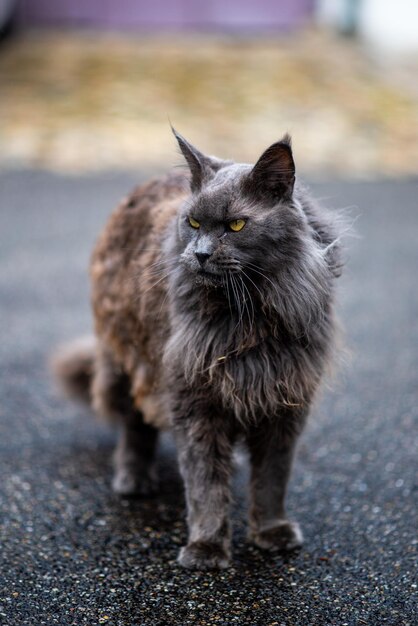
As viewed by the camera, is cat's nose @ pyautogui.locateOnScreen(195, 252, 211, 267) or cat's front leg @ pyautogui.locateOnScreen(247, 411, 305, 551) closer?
cat's nose @ pyautogui.locateOnScreen(195, 252, 211, 267)

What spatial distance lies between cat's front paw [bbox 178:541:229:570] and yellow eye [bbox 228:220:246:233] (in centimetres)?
112

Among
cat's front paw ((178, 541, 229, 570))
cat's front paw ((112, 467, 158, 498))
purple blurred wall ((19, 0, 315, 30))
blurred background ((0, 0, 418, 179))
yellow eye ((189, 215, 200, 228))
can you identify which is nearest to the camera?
yellow eye ((189, 215, 200, 228))

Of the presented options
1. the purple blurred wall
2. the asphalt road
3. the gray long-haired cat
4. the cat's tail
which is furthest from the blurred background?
the gray long-haired cat

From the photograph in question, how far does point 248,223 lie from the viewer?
2643 millimetres

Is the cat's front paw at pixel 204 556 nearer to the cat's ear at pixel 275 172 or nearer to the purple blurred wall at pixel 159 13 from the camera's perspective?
the cat's ear at pixel 275 172

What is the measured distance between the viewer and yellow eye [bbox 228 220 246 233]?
104 inches

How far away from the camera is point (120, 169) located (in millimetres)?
9742

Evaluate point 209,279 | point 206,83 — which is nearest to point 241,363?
point 209,279

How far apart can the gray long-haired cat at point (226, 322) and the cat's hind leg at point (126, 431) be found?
18 cm

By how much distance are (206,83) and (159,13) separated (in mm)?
3274

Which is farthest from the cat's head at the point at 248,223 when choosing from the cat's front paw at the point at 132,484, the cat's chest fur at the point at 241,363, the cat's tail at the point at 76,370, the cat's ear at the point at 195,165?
the cat's tail at the point at 76,370

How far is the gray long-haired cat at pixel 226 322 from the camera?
2.67 meters

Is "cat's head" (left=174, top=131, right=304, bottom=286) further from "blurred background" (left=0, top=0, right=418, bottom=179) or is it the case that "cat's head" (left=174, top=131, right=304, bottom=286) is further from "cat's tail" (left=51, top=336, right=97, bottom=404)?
"blurred background" (left=0, top=0, right=418, bottom=179)

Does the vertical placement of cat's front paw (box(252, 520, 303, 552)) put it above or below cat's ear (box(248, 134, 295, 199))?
below
